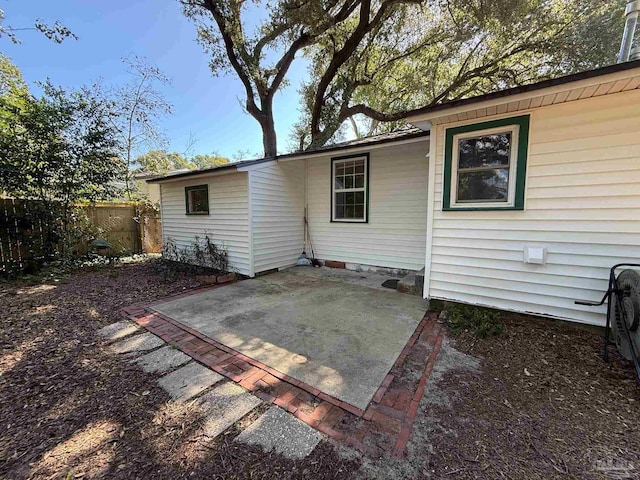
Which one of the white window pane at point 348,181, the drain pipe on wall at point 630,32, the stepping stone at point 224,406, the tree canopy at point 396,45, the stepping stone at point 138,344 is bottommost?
the stepping stone at point 224,406

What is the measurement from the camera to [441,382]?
232 centimetres

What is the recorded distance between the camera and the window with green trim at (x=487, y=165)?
324 centimetres

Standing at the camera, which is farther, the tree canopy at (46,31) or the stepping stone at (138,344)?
the tree canopy at (46,31)

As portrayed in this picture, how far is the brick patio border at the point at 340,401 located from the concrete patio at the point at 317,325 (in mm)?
78

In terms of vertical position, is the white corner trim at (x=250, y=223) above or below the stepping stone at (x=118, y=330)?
above

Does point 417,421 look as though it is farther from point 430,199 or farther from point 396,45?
point 396,45

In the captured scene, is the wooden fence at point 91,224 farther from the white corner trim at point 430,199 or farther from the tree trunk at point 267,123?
the white corner trim at point 430,199

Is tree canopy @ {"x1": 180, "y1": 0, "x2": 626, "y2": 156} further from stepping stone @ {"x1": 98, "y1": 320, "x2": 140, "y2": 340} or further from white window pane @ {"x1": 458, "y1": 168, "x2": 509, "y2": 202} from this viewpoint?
stepping stone @ {"x1": 98, "y1": 320, "x2": 140, "y2": 340}

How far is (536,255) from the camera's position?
10.3 ft

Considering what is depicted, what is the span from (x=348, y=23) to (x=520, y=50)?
5615 mm

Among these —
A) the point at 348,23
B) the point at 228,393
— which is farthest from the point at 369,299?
the point at 348,23

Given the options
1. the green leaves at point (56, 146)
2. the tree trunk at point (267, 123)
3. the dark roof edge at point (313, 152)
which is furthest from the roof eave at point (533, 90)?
the green leaves at point (56, 146)

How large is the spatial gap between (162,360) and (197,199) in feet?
16.9

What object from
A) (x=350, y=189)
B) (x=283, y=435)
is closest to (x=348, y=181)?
(x=350, y=189)
